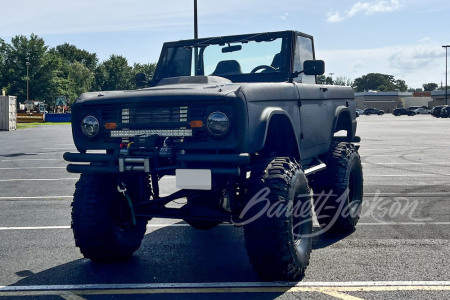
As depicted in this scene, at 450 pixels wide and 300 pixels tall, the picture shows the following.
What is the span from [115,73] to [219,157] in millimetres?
99528

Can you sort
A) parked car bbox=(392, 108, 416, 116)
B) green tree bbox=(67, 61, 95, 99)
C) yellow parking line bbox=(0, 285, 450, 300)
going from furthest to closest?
Result: green tree bbox=(67, 61, 95, 99), parked car bbox=(392, 108, 416, 116), yellow parking line bbox=(0, 285, 450, 300)

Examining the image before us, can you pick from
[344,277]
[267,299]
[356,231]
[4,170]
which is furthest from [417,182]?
[4,170]

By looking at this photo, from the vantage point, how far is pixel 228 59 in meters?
7.00

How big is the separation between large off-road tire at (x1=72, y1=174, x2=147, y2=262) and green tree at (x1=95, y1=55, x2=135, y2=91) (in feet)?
307

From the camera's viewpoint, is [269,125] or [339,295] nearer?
[339,295]

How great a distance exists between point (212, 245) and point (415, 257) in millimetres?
2058

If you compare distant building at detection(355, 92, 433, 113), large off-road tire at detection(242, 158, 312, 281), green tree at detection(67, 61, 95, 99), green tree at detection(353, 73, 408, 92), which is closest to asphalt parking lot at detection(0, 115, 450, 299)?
large off-road tire at detection(242, 158, 312, 281)

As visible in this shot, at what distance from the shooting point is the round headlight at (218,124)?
486cm

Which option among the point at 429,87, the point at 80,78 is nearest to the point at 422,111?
the point at 80,78

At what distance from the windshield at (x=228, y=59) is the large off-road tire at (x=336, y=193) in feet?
4.10

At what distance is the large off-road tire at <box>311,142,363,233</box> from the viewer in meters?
6.82

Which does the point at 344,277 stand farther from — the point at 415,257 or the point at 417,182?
the point at 417,182

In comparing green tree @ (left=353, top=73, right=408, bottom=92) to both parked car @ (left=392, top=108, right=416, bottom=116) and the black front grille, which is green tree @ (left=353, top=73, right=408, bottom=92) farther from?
the black front grille

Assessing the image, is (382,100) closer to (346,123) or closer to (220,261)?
(346,123)
